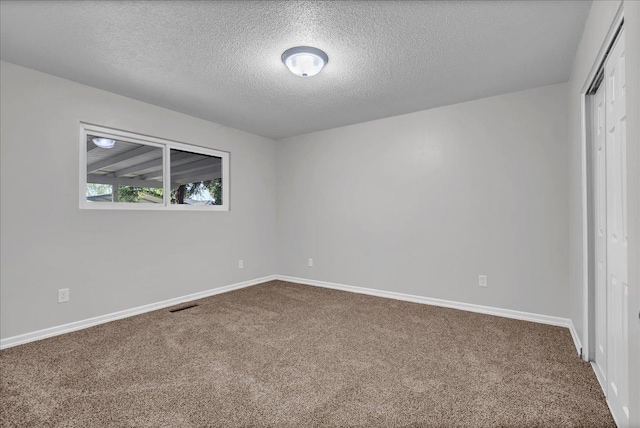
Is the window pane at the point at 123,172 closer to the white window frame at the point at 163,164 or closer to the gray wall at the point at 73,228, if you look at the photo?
the white window frame at the point at 163,164

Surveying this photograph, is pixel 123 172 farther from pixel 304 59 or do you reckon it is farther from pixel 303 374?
pixel 303 374

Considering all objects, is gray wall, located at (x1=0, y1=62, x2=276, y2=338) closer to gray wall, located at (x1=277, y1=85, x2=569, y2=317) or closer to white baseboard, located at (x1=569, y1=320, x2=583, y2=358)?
gray wall, located at (x1=277, y1=85, x2=569, y2=317)

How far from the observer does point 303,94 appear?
11.1 feet

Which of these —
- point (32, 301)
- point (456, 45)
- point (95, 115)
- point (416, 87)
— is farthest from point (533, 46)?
point (32, 301)

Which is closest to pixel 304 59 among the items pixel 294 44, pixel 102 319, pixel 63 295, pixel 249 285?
pixel 294 44

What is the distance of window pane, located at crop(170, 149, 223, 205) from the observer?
160 inches

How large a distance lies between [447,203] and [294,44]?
2453 mm

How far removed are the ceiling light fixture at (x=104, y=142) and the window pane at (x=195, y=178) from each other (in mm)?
698

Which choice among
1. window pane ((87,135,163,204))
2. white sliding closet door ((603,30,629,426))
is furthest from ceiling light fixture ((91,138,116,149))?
white sliding closet door ((603,30,629,426))

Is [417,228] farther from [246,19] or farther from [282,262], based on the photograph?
[246,19]

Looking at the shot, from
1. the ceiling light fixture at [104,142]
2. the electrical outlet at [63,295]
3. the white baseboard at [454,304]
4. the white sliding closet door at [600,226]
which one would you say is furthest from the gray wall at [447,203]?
the electrical outlet at [63,295]

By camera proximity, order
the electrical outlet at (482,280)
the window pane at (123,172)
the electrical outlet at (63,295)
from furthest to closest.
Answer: the electrical outlet at (482,280) < the window pane at (123,172) < the electrical outlet at (63,295)

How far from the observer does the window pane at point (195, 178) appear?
4055mm

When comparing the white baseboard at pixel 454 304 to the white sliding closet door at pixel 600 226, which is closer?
the white sliding closet door at pixel 600 226
